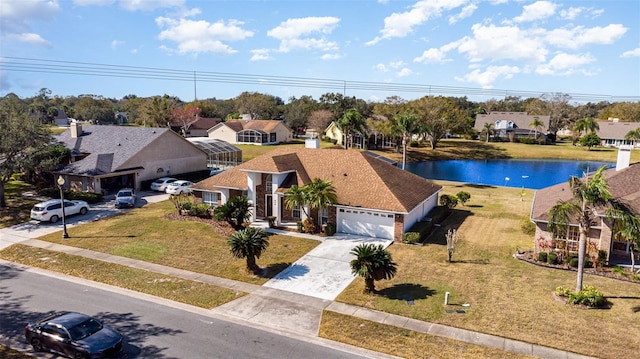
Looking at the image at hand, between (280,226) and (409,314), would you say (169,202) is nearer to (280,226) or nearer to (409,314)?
(280,226)

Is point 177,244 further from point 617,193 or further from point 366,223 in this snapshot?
point 617,193

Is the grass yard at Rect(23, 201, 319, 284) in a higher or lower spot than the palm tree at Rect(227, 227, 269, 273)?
lower

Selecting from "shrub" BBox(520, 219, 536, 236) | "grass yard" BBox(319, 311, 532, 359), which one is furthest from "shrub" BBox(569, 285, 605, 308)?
"shrub" BBox(520, 219, 536, 236)

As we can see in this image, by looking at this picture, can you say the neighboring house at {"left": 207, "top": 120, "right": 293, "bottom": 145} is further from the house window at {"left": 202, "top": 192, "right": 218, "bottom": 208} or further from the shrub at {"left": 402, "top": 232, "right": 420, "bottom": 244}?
the shrub at {"left": 402, "top": 232, "right": 420, "bottom": 244}

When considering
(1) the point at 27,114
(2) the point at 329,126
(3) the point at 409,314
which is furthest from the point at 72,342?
(2) the point at 329,126

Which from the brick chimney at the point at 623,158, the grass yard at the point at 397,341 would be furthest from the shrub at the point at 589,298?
the brick chimney at the point at 623,158

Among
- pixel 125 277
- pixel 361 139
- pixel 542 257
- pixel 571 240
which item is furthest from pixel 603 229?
pixel 361 139

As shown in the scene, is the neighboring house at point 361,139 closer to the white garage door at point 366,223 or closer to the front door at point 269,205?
the front door at point 269,205
